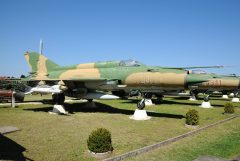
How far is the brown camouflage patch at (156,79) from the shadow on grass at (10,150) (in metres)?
8.67

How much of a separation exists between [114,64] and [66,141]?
9.20 m

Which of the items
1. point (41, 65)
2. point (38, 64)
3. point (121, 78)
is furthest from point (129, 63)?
point (38, 64)

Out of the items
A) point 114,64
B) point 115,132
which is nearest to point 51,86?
point 114,64

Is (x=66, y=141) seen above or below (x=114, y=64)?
below

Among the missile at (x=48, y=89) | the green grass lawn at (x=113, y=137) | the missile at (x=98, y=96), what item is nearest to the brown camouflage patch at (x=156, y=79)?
the missile at (x=98, y=96)

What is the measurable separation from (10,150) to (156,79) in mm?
9404

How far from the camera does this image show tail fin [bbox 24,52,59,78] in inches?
978

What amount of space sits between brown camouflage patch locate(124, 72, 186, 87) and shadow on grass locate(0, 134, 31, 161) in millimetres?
8673

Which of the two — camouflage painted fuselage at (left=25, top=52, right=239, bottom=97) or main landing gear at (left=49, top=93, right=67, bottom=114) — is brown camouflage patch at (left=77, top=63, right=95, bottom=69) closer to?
camouflage painted fuselage at (left=25, top=52, right=239, bottom=97)

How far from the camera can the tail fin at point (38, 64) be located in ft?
81.5

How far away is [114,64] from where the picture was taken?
59.4 feet

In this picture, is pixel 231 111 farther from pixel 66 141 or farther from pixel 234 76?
pixel 66 141

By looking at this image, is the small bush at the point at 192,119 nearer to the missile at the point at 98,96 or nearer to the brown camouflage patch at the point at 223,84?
the missile at the point at 98,96

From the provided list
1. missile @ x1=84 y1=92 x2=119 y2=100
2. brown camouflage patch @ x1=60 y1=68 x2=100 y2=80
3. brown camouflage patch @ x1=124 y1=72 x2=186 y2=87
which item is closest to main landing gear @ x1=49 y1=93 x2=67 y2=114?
brown camouflage patch @ x1=60 y1=68 x2=100 y2=80
